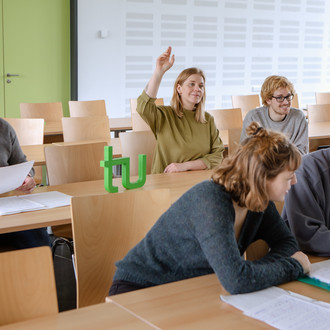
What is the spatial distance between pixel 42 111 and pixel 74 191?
3.02 m

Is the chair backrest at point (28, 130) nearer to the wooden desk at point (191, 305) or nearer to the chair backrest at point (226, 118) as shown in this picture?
the chair backrest at point (226, 118)

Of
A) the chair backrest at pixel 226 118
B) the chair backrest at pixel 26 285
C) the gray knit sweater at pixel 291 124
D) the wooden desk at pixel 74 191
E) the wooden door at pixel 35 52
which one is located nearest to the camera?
the chair backrest at pixel 26 285

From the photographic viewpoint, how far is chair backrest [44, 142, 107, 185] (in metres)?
3.44

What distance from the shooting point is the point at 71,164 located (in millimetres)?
3490

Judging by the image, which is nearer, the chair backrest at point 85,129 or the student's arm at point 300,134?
the student's arm at point 300,134

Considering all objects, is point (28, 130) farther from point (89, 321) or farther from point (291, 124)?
point (89, 321)

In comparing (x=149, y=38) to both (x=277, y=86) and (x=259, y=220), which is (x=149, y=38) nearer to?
(x=277, y=86)

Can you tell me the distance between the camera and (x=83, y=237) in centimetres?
226

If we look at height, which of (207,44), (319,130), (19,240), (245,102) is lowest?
(19,240)

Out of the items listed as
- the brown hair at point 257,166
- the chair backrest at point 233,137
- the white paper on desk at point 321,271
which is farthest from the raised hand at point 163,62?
the white paper on desk at point 321,271

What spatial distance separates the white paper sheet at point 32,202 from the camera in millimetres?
2688

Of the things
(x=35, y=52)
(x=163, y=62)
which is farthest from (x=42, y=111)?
(x=163, y=62)

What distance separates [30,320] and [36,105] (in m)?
4.60

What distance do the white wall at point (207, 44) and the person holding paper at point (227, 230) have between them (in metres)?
6.02
